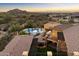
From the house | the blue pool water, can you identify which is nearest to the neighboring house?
the house

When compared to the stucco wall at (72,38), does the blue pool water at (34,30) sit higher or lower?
higher

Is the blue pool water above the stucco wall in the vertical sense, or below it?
above

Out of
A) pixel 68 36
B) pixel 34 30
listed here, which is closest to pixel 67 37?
pixel 68 36

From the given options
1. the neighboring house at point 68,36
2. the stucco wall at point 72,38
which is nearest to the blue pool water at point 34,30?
the neighboring house at point 68,36

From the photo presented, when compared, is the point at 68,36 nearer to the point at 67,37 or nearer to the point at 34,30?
the point at 67,37

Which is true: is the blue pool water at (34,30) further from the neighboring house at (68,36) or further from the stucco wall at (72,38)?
the stucco wall at (72,38)

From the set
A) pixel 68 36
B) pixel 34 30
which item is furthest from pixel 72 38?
pixel 34 30

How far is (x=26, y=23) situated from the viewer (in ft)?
6.69

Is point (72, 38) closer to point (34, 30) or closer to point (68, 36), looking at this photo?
point (68, 36)

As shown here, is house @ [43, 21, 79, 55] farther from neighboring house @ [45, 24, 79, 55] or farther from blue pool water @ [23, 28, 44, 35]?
blue pool water @ [23, 28, 44, 35]

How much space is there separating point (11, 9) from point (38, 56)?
0.60 metres

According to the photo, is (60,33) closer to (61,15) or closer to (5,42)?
(61,15)

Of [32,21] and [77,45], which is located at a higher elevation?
[32,21]

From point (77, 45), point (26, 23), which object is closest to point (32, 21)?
point (26, 23)
